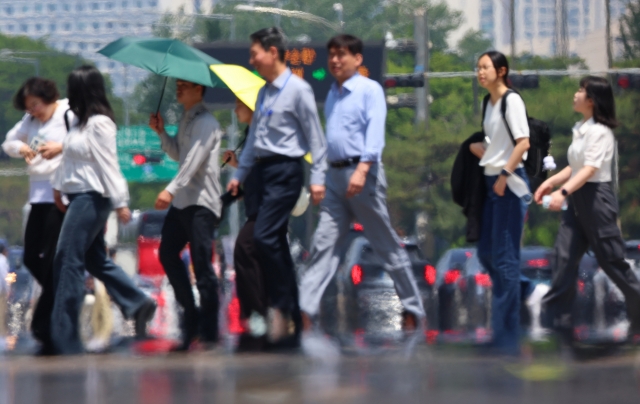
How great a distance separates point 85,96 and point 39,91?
1.43 ft

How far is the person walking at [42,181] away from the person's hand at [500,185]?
2.66 meters

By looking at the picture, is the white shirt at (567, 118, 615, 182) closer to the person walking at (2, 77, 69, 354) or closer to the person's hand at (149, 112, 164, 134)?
the person's hand at (149, 112, 164, 134)

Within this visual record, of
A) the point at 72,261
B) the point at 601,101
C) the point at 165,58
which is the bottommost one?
the point at 72,261

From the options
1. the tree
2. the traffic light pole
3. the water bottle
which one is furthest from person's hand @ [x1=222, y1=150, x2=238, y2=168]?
the tree

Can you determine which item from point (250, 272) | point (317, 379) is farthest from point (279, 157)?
point (317, 379)

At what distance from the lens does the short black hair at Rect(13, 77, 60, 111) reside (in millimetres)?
7805

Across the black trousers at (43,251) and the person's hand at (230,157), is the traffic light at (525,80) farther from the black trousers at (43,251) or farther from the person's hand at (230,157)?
the black trousers at (43,251)

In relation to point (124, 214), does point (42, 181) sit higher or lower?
higher

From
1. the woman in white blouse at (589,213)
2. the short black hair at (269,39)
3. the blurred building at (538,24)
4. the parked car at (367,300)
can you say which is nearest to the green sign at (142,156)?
the parked car at (367,300)

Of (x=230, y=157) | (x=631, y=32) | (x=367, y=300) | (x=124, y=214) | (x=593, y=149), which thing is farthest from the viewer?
(x=631, y=32)

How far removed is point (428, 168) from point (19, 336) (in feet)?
142

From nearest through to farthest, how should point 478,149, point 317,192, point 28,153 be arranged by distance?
1. point 317,192
2. point 28,153
3. point 478,149

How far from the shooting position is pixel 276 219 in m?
7.30

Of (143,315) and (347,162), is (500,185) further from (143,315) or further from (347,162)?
(143,315)
